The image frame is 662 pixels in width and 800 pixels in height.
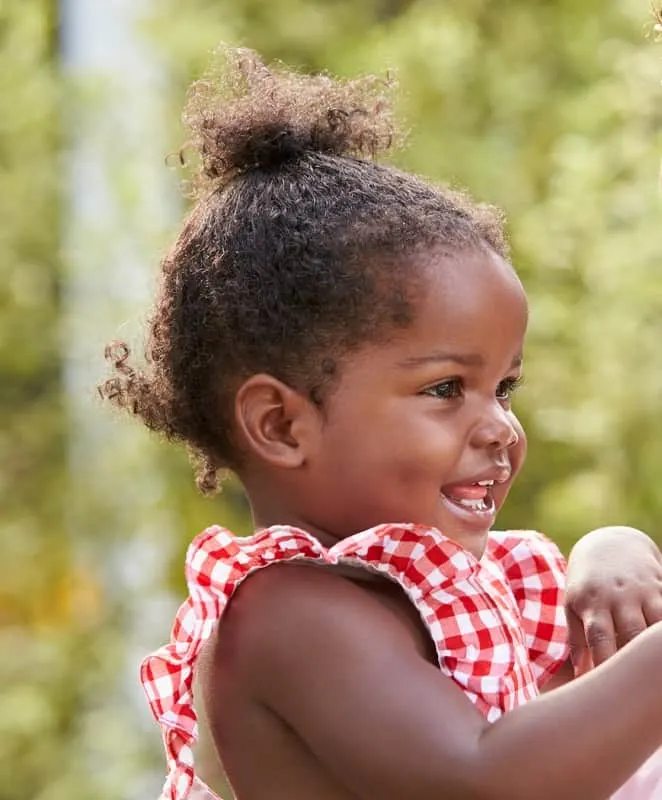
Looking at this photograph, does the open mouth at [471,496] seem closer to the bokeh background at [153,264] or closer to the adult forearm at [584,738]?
the adult forearm at [584,738]

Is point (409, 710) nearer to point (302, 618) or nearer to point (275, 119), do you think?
point (302, 618)

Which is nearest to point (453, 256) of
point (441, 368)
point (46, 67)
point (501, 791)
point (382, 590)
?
point (441, 368)

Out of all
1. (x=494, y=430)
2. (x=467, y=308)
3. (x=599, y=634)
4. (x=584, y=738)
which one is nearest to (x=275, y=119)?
(x=467, y=308)

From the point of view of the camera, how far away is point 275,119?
1.98 m

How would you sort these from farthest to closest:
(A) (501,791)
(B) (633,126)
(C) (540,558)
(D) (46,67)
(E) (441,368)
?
1. (D) (46,67)
2. (B) (633,126)
3. (C) (540,558)
4. (E) (441,368)
5. (A) (501,791)

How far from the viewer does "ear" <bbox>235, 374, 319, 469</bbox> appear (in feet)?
5.87

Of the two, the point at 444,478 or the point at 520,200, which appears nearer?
the point at 444,478

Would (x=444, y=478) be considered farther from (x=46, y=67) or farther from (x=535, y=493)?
(x=46, y=67)

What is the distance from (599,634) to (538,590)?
0.69ft

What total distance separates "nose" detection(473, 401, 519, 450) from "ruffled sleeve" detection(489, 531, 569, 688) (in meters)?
0.33

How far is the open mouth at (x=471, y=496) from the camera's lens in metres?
1.76

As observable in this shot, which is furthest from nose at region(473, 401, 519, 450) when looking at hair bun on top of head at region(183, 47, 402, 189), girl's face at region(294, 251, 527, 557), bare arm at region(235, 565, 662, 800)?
hair bun on top of head at region(183, 47, 402, 189)

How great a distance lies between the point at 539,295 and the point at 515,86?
0.72 meters

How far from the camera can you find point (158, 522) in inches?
191
